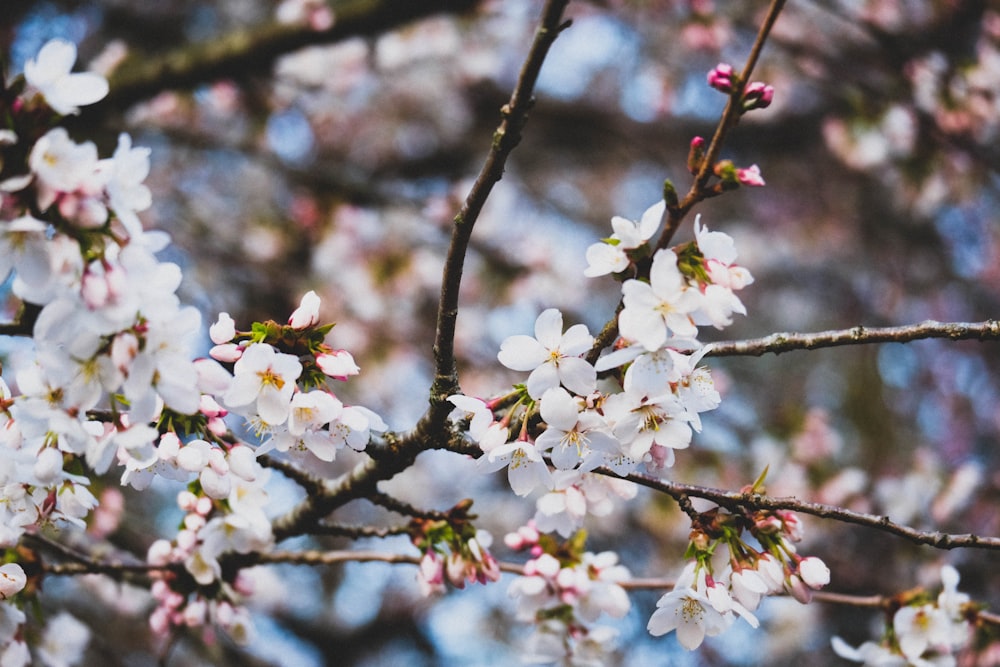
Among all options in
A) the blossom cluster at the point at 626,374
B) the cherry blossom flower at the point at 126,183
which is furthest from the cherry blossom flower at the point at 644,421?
the cherry blossom flower at the point at 126,183

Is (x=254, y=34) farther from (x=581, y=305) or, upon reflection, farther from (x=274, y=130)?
(x=581, y=305)

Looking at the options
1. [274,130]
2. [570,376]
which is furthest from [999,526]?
[274,130]

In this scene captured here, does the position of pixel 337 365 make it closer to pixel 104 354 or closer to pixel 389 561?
pixel 104 354

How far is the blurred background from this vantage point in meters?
3.77

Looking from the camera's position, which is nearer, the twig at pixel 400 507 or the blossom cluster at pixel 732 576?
the blossom cluster at pixel 732 576

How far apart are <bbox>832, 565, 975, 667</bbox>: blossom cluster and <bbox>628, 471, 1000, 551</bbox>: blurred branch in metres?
0.48

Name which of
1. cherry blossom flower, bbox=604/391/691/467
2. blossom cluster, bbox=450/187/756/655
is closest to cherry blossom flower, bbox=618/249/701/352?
blossom cluster, bbox=450/187/756/655

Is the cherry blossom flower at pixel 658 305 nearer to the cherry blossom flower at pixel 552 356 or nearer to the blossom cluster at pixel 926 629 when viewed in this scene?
the cherry blossom flower at pixel 552 356

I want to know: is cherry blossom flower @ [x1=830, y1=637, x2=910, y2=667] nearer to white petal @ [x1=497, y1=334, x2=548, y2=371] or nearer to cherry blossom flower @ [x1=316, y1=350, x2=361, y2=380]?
white petal @ [x1=497, y1=334, x2=548, y2=371]

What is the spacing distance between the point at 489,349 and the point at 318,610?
2.46m

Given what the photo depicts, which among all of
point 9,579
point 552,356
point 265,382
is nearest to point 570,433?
point 552,356

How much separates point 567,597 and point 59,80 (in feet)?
4.58

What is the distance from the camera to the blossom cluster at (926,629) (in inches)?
70.2

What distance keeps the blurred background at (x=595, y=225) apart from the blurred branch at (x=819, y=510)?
79.8 inches
